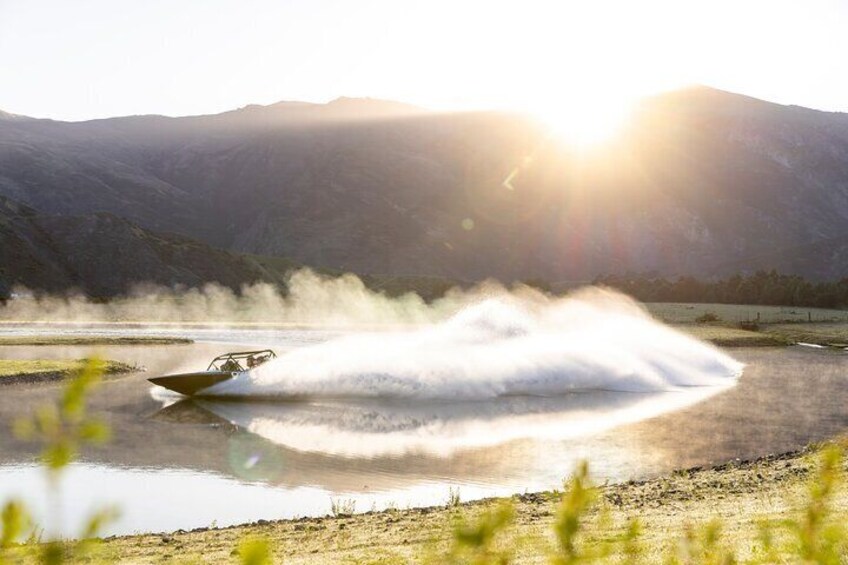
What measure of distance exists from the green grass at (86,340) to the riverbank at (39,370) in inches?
616

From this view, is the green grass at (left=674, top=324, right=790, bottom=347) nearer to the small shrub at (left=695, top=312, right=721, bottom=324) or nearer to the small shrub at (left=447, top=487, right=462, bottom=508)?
the small shrub at (left=695, top=312, right=721, bottom=324)

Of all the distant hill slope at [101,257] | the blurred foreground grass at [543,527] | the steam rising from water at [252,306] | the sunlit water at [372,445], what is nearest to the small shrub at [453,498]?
the blurred foreground grass at [543,527]

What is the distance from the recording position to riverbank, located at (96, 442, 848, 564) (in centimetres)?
1255

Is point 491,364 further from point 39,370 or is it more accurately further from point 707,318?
point 707,318

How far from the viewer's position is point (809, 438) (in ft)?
90.6

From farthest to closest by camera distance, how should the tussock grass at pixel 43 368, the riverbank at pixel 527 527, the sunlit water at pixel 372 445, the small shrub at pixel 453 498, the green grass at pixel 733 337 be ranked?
the green grass at pixel 733 337
the tussock grass at pixel 43 368
the sunlit water at pixel 372 445
the small shrub at pixel 453 498
the riverbank at pixel 527 527

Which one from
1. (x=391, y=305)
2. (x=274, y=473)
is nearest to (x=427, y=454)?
(x=274, y=473)

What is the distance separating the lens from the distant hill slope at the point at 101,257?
125500 millimetres

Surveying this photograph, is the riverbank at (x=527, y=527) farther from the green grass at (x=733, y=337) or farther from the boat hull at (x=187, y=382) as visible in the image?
the green grass at (x=733, y=337)

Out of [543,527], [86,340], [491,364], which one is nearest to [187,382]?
[491,364]

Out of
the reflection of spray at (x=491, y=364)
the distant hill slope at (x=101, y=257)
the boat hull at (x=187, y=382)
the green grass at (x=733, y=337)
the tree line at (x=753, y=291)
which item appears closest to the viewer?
the boat hull at (x=187, y=382)

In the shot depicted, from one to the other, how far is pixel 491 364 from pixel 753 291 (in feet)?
Answer: 306

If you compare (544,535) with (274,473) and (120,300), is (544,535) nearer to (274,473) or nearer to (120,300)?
(274,473)

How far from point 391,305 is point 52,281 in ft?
158
